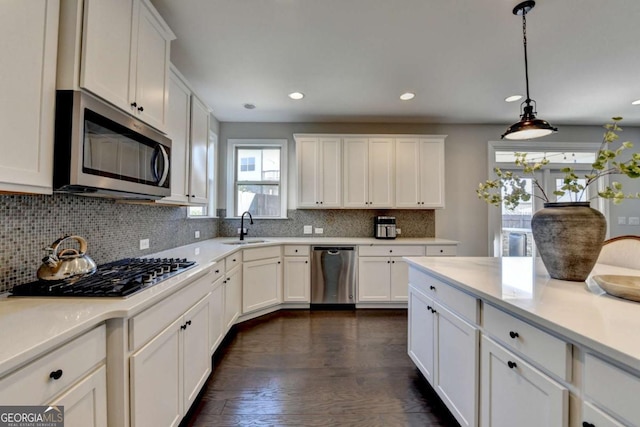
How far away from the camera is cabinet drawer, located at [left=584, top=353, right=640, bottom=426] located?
668 mm

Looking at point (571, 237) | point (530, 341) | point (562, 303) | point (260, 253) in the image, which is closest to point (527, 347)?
point (530, 341)

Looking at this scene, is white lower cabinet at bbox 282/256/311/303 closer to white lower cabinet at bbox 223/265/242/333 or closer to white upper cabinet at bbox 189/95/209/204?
white lower cabinet at bbox 223/265/242/333

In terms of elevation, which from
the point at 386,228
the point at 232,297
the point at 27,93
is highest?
the point at 27,93

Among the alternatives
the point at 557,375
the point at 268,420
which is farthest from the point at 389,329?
the point at 557,375

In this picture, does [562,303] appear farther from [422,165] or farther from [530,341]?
[422,165]

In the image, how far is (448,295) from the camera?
1.57m

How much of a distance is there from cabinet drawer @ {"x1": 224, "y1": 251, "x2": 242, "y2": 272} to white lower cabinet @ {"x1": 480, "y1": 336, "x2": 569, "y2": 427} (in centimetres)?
209

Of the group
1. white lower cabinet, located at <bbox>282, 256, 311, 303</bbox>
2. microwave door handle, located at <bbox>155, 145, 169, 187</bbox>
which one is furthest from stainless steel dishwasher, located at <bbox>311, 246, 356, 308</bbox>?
microwave door handle, located at <bbox>155, 145, 169, 187</bbox>

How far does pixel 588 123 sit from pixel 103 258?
6.26m

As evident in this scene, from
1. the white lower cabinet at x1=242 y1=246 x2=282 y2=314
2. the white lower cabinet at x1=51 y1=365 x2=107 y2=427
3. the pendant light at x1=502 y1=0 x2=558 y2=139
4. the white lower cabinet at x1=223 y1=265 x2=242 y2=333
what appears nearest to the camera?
the white lower cabinet at x1=51 y1=365 x2=107 y2=427

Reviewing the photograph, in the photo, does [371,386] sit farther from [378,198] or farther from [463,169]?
[463,169]

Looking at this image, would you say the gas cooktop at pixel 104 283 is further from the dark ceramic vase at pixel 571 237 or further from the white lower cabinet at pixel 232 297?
the dark ceramic vase at pixel 571 237

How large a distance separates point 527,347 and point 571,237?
669 millimetres

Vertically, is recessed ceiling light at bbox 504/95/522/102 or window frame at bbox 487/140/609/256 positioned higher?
recessed ceiling light at bbox 504/95/522/102
